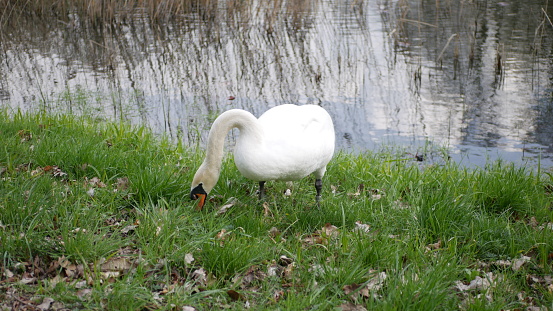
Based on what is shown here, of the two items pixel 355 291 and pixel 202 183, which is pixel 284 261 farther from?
pixel 202 183

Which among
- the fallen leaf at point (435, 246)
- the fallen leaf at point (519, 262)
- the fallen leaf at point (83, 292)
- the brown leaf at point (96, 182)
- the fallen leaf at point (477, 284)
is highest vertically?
the brown leaf at point (96, 182)

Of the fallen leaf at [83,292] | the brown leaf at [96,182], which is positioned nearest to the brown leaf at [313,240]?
the fallen leaf at [83,292]

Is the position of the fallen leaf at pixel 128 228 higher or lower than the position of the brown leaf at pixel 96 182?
lower

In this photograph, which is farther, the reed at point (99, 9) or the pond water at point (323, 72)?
the reed at point (99, 9)

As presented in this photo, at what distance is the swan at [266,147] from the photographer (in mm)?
4199

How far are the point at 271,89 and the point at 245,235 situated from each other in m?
6.27

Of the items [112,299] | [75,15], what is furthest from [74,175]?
[75,15]

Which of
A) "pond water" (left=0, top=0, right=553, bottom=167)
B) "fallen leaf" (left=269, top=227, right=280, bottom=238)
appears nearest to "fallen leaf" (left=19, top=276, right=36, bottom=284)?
"fallen leaf" (left=269, top=227, right=280, bottom=238)

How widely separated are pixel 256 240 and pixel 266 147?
0.74m

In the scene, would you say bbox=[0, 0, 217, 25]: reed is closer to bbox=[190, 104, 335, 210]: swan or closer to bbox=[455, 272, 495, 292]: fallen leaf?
bbox=[190, 104, 335, 210]: swan

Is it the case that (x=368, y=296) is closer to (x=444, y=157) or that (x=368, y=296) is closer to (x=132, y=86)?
(x=444, y=157)

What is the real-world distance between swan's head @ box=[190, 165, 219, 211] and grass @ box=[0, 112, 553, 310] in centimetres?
14

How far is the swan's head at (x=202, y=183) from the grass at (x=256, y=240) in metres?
0.14

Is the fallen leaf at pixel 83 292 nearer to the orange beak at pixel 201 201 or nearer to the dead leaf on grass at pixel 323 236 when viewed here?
the orange beak at pixel 201 201
